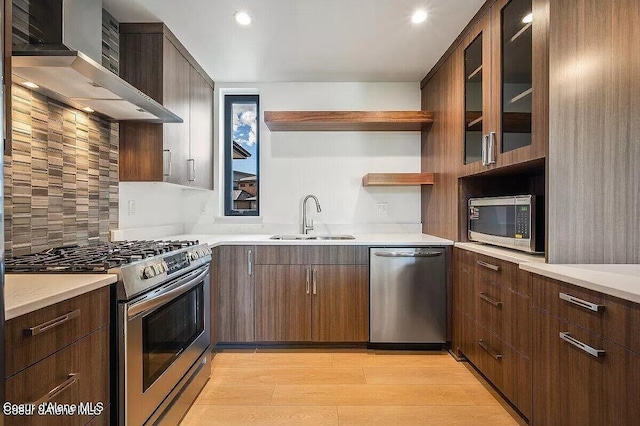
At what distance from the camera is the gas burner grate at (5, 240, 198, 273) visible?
130cm

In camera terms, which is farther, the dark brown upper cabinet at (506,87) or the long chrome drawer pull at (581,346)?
the dark brown upper cabinet at (506,87)

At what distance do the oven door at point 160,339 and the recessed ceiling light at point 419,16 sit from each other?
206 centimetres

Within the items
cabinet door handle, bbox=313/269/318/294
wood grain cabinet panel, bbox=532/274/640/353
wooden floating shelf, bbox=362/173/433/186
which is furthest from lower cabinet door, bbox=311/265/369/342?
wood grain cabinet panel, bbox=532/274/640/353

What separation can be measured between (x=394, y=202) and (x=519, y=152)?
5.29 ft

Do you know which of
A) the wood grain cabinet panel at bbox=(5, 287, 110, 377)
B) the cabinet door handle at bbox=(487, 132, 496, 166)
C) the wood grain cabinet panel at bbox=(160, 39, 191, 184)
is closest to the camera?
the wood grain cabinet panel at bbox=(5, 287, 110, 377)

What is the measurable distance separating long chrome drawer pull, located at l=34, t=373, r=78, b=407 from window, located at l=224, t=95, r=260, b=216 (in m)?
2.39

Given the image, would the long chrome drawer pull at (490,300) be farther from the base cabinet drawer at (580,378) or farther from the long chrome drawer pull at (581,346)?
the long chrome drawer pull at (581,346)

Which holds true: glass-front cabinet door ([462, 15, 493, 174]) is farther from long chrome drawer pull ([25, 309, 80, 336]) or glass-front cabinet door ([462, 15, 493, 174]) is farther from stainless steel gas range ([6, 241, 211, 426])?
long chrome drawer pull ([25, 309, 80, 336])

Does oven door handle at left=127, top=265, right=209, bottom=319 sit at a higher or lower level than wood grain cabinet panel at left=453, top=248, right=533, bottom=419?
higher

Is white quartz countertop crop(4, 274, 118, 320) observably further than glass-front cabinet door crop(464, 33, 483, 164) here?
No

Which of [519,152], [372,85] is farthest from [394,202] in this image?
[519,152]

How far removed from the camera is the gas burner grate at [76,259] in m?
1.30

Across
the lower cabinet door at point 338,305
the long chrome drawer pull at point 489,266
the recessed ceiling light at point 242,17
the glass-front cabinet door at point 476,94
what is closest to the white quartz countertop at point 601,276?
the long chrome drawer pull at point 489,266

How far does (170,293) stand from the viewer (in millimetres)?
1706
